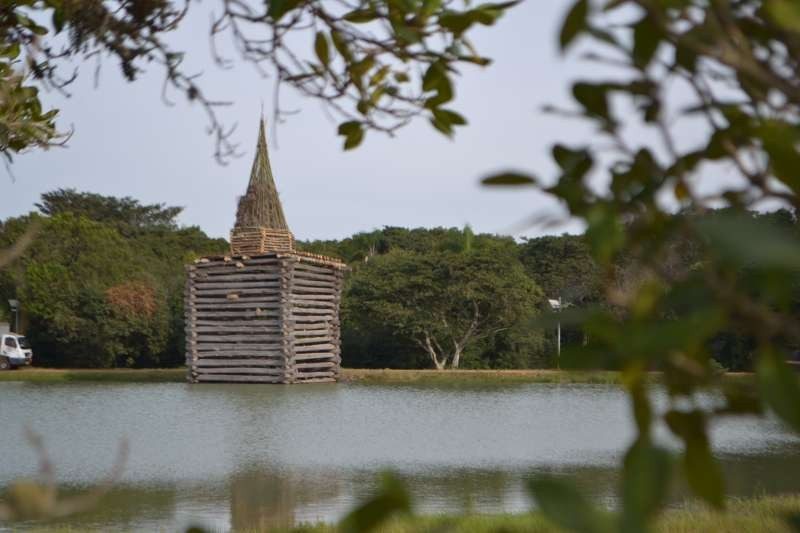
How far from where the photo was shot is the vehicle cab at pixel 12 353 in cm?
2334

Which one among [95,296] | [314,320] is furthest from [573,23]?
[95,296]

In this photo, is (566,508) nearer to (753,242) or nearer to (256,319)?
(753,242)

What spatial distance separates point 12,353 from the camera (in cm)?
2334

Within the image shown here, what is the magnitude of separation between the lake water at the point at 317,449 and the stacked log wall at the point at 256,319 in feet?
8.26

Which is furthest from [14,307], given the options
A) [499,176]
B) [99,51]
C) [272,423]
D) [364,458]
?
[499,176]

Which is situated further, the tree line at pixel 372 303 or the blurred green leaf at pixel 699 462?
the tree line at pixel 372 303

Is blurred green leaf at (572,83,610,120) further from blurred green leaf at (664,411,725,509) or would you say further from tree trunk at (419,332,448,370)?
tree trunk at (419,332,448,370)

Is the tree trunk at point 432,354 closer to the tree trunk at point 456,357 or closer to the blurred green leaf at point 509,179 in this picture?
the tree trunk at point 456,357

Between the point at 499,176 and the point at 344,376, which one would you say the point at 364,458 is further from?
the point at 344,376

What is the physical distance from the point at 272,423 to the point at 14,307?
46.6ft

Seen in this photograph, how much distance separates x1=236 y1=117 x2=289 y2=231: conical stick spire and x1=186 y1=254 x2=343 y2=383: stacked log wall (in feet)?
2.39

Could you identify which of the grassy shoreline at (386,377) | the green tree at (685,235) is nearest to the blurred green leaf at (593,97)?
the green tree at (685,235)

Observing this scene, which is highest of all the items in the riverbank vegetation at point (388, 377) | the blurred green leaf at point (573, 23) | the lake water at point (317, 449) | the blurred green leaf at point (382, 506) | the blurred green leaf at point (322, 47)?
the blurred green leaf at point (322, 47)

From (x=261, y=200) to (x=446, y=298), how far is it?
6087 mm
